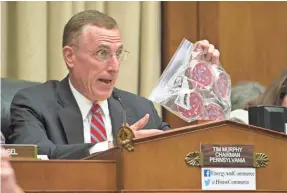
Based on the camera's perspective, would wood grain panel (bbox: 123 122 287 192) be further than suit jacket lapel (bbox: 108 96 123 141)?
No

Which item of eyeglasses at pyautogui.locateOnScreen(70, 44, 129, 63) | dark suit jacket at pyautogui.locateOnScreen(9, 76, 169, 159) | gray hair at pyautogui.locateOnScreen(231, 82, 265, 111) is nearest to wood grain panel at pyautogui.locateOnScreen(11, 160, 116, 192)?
dark suit jacket at pyautogui.locateOnScreen(9, 76, 169, 159)

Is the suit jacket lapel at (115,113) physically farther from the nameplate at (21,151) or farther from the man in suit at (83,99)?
the nameplate at (21,151)

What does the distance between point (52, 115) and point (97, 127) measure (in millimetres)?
180

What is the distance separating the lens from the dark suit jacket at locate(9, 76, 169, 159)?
8.36 feet

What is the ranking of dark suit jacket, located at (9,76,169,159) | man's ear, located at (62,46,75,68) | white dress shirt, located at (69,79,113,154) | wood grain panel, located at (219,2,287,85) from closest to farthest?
1. dark suit jacket, located at (9,76,169,159)
2. white dress shirt, located at (69,79,113,154)
3. man's ear, located at (62,46,75,68)
4. wood grain panel, located at (219,2,287,85)

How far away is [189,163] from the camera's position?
5.26 feet

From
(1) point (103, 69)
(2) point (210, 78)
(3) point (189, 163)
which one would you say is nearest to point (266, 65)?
(1) point (103, 69)

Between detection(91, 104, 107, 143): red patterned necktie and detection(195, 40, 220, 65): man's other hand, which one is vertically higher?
detection(195, 40, 220, 65): man's other hand

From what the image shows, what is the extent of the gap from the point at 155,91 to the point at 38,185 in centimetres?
72

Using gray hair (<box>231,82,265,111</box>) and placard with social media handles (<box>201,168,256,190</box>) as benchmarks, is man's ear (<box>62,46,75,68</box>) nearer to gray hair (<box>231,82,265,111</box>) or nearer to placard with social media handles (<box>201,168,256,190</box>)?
gray hair (<box>231,82,265,111</box>)

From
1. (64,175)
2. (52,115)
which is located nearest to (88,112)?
(52,115)

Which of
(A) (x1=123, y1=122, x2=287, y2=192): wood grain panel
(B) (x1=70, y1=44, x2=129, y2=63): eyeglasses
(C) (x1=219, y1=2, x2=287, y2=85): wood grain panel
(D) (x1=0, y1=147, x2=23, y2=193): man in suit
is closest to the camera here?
(D) (x1=0, y1=147, x2=23, y2=193): man in suit

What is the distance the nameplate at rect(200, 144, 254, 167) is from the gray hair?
7.15 ft

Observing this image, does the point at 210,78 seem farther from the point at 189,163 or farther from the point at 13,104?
the point at 13,104
